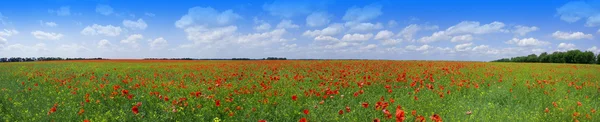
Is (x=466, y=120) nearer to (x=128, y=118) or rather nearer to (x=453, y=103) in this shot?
(x=453, y=103)

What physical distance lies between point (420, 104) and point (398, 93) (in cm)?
171

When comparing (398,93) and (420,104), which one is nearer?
(420,104)

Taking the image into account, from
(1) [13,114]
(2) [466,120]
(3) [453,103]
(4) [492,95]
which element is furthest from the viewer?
(4) [492,95]

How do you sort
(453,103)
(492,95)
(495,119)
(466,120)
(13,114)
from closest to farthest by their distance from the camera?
(466,120)
(495,119)
(13,114)
(453,103)
(492,95)

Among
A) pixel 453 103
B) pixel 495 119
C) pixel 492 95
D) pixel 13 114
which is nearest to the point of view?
pixel 495 119

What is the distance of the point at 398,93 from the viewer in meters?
9.66

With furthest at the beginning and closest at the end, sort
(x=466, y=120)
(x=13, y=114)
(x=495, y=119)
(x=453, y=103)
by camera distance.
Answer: (x=453, y=103), (x=13, y=114), (x=495, y=119), (x=466, y=120)

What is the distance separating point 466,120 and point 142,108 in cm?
604

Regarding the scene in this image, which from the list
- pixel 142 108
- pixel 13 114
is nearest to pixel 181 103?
pixel 142 108

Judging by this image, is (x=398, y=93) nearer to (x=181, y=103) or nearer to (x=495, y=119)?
(x=495, y=119)

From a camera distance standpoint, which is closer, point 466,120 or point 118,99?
point 466,120

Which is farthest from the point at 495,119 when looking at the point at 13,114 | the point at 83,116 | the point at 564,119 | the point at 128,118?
the point at 13,114

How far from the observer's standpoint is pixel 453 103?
8.27 metres

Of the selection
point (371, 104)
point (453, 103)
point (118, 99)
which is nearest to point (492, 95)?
point (453, 103)
